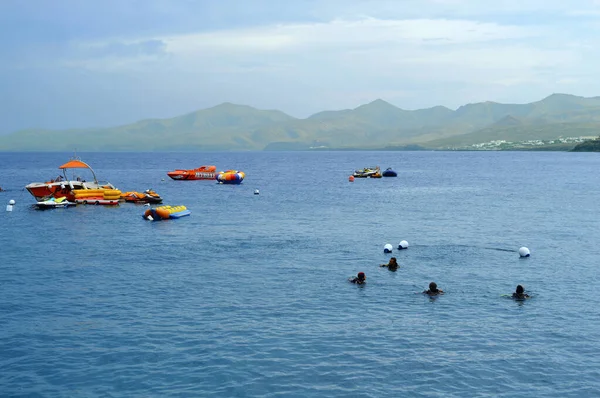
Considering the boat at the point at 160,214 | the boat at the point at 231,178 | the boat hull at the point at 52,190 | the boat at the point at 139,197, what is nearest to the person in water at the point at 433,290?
the boat at the point at 160,214

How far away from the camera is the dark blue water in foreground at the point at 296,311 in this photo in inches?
1019

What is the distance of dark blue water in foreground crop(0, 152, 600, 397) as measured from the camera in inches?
1019

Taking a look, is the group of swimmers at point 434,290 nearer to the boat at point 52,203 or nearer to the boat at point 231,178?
the boat at point 52,203

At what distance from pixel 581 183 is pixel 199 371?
128 metres

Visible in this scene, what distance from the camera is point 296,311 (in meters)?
35.1

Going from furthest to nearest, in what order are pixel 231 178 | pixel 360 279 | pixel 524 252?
1. pixel 231 178
2. pixel 524 252
3. pixel 360 279

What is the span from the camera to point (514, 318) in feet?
111

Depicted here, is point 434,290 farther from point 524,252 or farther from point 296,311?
point 524,252

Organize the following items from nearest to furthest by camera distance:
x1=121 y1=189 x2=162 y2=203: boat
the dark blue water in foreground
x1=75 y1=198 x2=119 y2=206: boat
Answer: the dark blue water in foreground → x1=75 y1=198 x2=119 y2=206: boat → x1=121 y1=189 x2=162 y2=203: boat

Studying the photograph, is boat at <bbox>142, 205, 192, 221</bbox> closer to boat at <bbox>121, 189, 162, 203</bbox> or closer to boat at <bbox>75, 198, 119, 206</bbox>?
boat at <bbox>75, 198, 119, 206</bbox>

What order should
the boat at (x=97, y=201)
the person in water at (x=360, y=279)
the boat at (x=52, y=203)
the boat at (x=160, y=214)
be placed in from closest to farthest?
the person in water at (x=360, y=279) → the boat at (x=160, y=214) → the boat at (x=52, y=203) → the boat at (x=97, y=201)

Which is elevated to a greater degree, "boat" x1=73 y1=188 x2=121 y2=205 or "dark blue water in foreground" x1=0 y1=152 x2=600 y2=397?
"boat" x1=73 y1=188 x2=121 y2=205

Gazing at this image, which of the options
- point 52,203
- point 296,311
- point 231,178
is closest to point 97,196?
point 52,203

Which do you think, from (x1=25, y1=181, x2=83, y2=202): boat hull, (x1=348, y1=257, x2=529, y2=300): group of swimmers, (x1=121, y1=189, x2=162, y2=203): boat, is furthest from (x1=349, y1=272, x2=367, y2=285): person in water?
(x1=25, y1=181, x2=83, y2=202): boat hull
